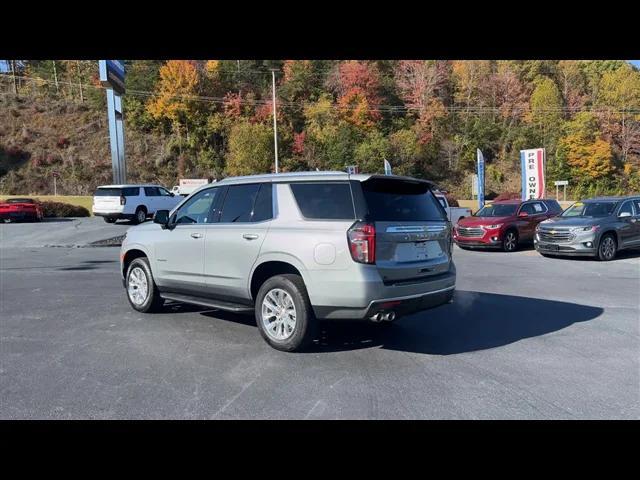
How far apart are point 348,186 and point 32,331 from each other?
447cm

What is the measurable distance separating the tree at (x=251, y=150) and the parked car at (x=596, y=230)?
33437 millimetres

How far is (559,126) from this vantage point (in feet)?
174

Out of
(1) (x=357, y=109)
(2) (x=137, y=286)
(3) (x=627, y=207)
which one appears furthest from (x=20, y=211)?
(1) (x=357, y=109)

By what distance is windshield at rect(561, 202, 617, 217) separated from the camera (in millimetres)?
14070

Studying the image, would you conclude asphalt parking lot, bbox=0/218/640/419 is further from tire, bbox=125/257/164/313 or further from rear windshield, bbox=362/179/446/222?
rear windshield, bbox=362/179/446/222

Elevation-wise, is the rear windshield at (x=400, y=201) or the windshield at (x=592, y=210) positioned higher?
the rear windshield at (x=400, y=201)

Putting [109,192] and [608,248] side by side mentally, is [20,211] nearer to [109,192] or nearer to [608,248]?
[109,192]

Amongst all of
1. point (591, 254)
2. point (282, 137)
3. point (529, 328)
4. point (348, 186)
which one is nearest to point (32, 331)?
point (348, 186)

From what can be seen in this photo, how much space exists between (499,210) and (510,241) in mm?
1438

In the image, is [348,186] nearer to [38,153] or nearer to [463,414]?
[463,414]

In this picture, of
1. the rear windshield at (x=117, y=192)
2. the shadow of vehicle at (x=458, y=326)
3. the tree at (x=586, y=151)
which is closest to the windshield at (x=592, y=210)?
the shadow of vehicle at (x=458, y=326)

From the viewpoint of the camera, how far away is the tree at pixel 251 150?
4556 centimetres

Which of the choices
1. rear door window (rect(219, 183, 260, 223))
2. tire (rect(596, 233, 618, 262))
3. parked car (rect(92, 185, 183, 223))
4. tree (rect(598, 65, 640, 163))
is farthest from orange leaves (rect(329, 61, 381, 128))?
rear door window (rect(219, 183, 260, 223))

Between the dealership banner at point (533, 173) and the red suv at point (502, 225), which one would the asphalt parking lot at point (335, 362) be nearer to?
the red suv at point (502, 225)
